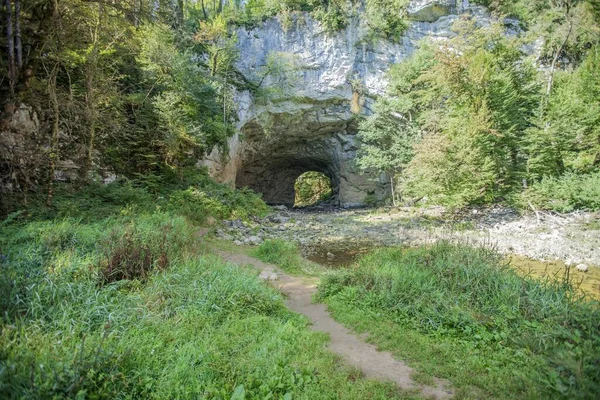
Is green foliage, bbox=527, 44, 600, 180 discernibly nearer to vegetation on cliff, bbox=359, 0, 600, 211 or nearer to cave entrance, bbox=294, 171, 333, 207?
vegetation on cliff, bbox=359, 0, 600, 211

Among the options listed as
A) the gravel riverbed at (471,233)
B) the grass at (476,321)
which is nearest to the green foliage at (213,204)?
the gravel riverbed at (471,233)

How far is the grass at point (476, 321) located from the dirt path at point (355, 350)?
121 millimetres

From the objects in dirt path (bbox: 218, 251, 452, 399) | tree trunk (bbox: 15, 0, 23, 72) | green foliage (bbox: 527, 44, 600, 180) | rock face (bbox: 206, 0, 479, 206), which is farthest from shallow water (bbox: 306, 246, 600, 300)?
rock face (bbox: 206, 0, 479, 206)

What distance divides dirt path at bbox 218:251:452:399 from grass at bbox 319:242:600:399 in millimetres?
121

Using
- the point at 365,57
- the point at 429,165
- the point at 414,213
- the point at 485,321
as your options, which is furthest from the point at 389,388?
the point at 365,57

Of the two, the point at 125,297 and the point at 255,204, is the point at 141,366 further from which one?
the point at 255,204

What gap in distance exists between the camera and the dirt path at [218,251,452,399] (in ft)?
8.45

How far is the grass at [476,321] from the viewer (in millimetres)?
2377

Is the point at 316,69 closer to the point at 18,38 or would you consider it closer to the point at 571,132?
the point at 571,132

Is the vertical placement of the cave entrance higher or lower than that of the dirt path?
lower

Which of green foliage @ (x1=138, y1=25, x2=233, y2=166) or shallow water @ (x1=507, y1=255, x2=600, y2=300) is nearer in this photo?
shallow water @ (x1=507, y1=255, x2=600, y2=300)

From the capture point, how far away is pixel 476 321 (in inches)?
137

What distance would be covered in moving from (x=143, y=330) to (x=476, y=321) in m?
3.70

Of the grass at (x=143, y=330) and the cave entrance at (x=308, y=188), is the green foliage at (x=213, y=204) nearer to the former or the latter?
the grass at (x=143, y=330)
